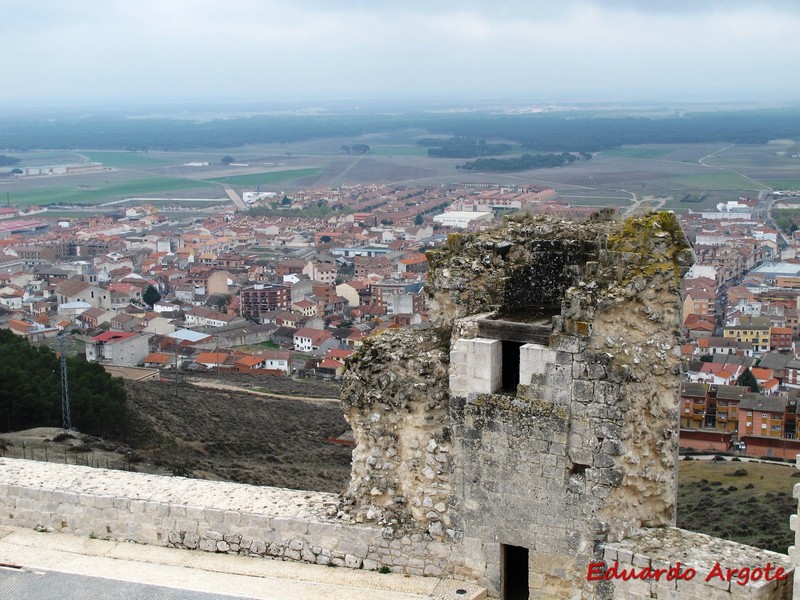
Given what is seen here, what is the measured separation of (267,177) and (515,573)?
565 feet

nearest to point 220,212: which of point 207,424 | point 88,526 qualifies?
point 207,424

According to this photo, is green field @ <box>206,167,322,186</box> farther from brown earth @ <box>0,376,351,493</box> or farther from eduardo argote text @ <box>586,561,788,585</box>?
eduardo argote text @ <box>586,561,788,585</box>

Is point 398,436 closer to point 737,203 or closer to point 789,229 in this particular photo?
point 789,229

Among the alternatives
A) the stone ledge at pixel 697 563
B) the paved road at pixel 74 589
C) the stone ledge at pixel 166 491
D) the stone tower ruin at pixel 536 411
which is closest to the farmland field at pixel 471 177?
the stone ledge at pixel 166 491

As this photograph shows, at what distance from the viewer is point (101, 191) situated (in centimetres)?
15988

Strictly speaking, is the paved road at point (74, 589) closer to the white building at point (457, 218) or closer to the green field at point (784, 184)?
the white building at point (457, 218)

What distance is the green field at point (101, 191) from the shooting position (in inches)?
5925

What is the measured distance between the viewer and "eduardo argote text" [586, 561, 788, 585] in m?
6.26

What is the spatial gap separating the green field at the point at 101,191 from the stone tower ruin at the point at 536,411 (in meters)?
147

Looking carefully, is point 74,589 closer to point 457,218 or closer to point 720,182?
point 457,218

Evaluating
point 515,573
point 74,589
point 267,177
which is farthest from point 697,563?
point 267,177

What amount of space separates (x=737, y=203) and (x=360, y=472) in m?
124

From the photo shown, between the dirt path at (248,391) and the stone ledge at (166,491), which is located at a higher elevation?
the stone ledge at (166,491)

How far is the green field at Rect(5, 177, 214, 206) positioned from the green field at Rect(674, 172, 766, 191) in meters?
76.6
